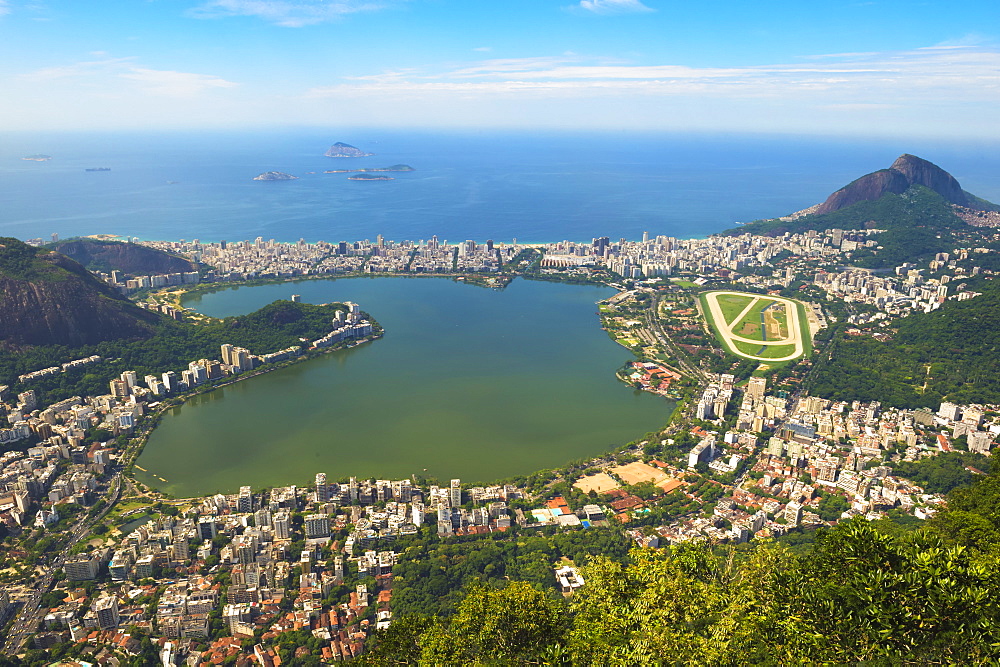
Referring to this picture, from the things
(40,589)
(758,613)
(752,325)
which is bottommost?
(40,589)

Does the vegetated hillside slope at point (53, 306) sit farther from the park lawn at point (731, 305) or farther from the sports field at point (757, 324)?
the park lawn at point (731, 305)

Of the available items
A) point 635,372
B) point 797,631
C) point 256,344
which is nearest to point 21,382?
point 256,344

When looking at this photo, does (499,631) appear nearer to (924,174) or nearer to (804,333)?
(804,333)

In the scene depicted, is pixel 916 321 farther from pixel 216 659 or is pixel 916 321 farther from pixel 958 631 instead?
pixel 216 659

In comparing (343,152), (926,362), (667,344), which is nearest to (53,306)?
(667,344)

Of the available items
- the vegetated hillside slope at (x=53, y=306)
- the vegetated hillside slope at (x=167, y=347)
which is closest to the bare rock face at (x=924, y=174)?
the vegetated hillside slope at (x=167, y=347)

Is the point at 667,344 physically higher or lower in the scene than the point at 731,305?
lower
